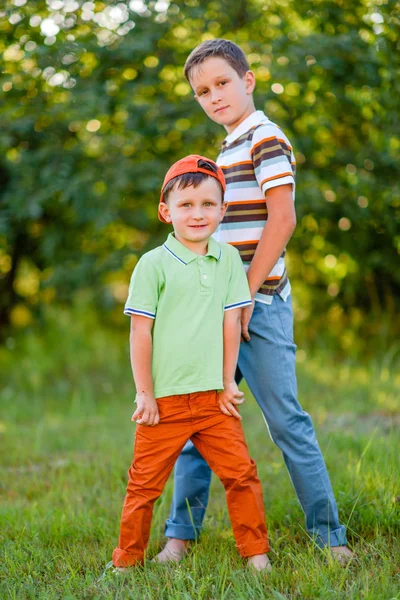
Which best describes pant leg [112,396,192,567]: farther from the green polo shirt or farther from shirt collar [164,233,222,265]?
shirt collar [164,233,222,265]

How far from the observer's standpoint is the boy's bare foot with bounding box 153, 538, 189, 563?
2424 millimetres

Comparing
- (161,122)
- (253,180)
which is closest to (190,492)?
(253,180)

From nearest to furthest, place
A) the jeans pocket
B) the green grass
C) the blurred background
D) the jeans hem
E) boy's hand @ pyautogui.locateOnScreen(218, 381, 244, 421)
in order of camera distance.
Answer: the green grass, boy's hand @ pyautogui.locateOnScreen(218, 381, 244, 421), the jeans pocket, the jeans hem, the blurred background

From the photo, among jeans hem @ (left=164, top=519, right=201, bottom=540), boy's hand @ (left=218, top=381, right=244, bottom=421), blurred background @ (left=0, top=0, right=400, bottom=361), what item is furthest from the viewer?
blurred background @ (left=0, top=0, right=400, bottom=361)

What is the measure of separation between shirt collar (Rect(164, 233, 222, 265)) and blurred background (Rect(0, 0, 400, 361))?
6.89 ft

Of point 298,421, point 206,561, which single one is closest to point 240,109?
point 298,421

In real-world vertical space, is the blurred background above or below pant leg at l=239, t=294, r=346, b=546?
above

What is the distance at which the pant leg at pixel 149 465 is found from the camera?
2.23 metres

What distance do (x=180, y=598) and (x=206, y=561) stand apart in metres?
0.29

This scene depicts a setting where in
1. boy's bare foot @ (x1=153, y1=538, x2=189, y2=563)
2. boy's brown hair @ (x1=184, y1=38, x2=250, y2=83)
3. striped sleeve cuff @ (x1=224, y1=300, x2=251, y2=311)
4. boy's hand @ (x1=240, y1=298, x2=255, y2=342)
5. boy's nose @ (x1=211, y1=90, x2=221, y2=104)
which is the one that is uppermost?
boy's brown hair @ (x1=184, y1=38, x2=250, y2=83)

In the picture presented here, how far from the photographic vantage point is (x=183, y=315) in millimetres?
2199

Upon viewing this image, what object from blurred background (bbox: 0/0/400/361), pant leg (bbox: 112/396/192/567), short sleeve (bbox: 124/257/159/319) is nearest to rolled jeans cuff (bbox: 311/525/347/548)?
pant leg (bbox: 112/396/192/567)

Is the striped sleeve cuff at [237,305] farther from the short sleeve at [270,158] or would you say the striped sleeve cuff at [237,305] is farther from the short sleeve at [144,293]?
the short sleeve at [270,158]

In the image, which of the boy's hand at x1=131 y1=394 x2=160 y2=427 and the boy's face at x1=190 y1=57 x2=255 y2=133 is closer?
the boy's hand at x1=131 y1=394 x2=160 y2=427
